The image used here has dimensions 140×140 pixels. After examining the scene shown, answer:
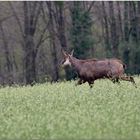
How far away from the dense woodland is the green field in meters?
32.7

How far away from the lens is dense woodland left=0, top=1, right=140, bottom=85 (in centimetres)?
5541

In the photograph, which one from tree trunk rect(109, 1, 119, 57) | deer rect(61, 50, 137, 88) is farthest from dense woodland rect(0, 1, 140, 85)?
deer rect(61, 50, 137, 88)

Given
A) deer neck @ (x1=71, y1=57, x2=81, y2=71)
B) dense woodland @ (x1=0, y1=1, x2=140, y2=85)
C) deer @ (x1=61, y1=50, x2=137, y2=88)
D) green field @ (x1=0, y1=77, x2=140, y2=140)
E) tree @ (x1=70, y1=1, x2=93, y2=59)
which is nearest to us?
green field @ (x1=0, y1=77, x2=140, y2=140)

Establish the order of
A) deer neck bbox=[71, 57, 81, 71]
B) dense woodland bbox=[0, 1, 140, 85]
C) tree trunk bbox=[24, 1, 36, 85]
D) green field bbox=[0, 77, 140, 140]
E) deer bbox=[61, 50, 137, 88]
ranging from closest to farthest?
green field bbox=[0, 77, 140, 140]
deer bbox=[61, 50, 137, 88]
deer neck bbox=[71, 57, 81, 71]
tree trunk bbox=[24, 1, 36, 85]
dense woodland bbox=[0, 1, 140, 85]

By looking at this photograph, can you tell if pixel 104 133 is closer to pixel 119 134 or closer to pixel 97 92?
pixel 119 134

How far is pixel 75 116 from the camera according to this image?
47.2 ft

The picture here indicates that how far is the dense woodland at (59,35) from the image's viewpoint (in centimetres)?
5541

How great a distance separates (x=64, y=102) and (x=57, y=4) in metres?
40.4

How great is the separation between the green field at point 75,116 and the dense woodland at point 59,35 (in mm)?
32686

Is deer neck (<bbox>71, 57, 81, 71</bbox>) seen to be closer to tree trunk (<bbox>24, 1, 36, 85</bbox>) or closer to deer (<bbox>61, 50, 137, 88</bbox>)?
deer (<bbox>61, 50, 137, 88</bbox>)

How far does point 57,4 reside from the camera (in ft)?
190

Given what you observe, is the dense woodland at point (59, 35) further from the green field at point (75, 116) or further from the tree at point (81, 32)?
the green field at point (75, 116)

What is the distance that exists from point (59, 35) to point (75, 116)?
43469 mm

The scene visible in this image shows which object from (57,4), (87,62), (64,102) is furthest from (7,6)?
(64,102)
